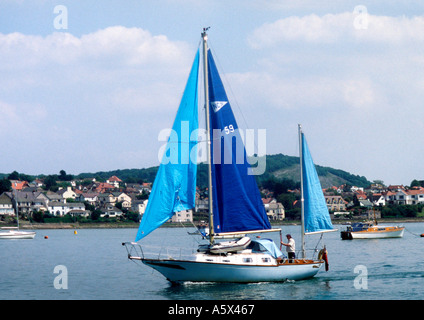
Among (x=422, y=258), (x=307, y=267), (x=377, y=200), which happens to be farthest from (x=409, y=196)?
(x=307, y=267)

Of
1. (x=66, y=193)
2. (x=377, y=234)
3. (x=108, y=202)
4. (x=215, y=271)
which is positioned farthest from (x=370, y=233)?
(x=66, y=193)

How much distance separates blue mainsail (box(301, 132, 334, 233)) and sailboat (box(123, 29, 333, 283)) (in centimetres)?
373

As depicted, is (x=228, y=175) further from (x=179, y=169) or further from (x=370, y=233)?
(x=370, y=233)

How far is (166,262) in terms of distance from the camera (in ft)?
90.6

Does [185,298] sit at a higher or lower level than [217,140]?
lower

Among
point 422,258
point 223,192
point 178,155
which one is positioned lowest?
point 422,258

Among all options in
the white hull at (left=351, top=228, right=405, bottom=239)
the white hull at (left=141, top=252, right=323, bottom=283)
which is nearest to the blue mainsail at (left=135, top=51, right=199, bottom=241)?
the white hull at (left=141, top=252, right=323, bottom=283)

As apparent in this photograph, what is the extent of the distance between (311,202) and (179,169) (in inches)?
376

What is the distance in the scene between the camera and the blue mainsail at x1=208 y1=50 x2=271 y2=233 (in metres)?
28.1

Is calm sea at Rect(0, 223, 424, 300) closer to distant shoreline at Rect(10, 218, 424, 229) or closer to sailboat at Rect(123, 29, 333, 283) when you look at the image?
sailboat at Rect(123, 29, 333, 283)

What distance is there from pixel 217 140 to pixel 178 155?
2.14 metres

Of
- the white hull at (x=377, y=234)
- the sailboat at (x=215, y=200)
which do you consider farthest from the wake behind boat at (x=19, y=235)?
the sailboat at (x=215, y=200)

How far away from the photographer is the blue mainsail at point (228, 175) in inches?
1105
